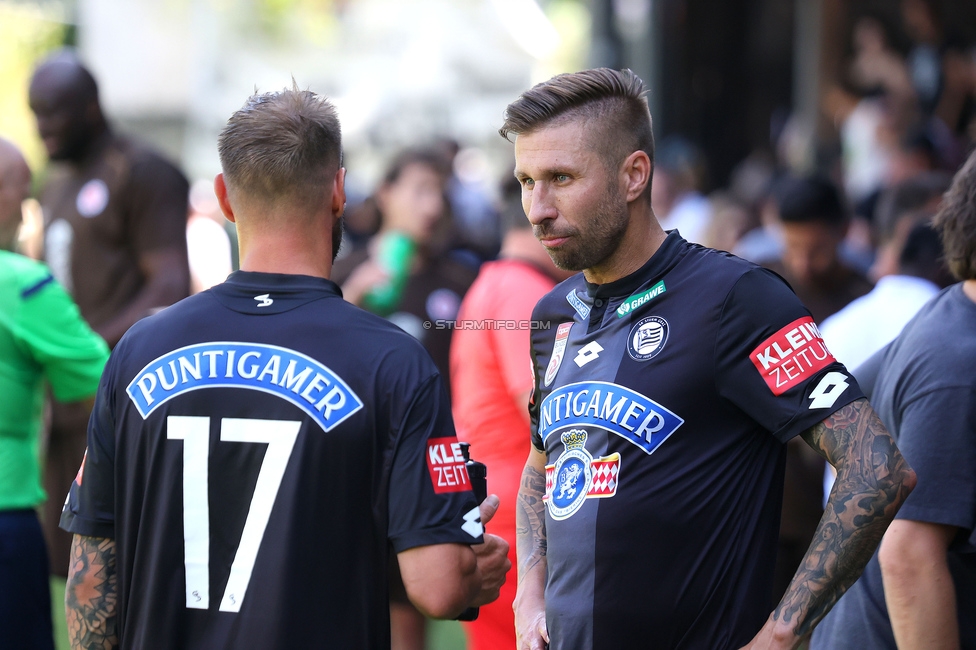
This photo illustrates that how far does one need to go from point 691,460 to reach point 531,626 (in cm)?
68

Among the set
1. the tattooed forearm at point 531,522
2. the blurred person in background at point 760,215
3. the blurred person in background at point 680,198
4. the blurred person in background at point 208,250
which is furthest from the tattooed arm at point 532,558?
the blurred person in background at point 208,250

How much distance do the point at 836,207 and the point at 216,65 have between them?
119ft

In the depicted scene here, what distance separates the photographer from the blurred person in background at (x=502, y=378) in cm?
436

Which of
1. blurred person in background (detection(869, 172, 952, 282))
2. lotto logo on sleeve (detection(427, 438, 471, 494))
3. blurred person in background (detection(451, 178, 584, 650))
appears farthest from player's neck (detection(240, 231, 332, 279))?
blurred person in background (detection(869, 172, 952, 282))

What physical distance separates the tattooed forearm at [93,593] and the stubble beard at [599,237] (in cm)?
131

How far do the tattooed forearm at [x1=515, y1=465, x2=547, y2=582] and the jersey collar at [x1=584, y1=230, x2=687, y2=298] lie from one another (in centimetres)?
64

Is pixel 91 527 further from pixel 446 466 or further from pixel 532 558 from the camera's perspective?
pixel 532 558

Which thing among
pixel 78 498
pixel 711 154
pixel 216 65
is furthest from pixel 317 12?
pixel 78 498

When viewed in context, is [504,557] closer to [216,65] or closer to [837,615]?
[837,615]

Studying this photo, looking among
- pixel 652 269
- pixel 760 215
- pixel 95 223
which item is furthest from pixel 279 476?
pixel 760 215

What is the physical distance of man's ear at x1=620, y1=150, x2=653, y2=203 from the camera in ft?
9.32

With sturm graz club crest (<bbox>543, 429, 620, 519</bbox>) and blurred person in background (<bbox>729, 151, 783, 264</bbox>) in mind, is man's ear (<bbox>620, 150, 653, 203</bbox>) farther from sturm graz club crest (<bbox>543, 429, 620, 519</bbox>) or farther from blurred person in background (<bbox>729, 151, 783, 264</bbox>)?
blurred person in background (<bbox>729, 151, 783, 264</bbox>)

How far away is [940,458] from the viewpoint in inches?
108

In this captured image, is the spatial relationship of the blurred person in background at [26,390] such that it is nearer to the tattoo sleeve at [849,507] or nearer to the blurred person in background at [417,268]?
the blurred person in background at [417,268]
